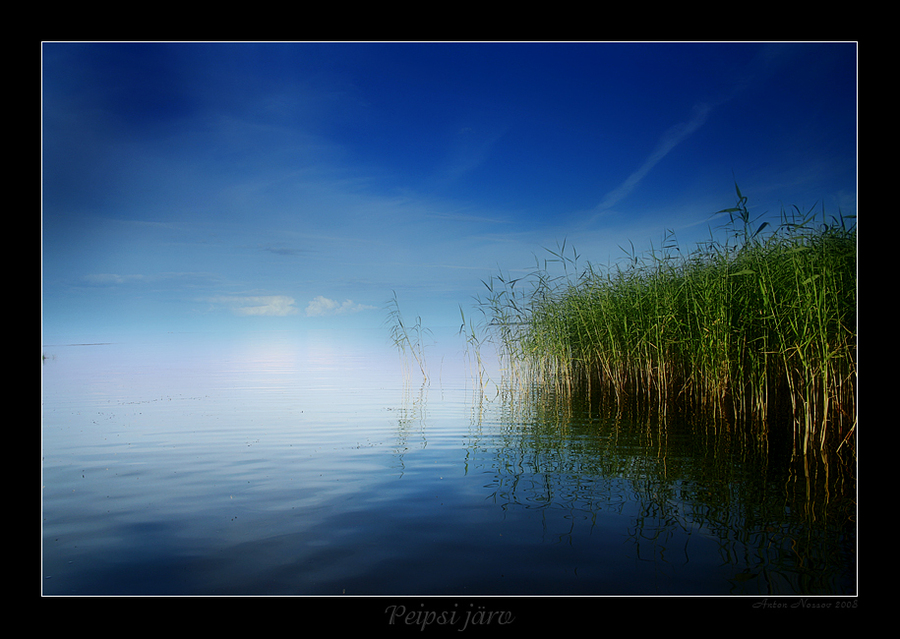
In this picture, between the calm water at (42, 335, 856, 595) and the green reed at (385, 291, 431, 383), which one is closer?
the calm water at (42, 335, 856, 595)

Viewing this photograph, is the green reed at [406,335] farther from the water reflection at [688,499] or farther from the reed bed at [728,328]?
the water reflection at [688,499]

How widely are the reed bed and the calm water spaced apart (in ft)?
2.83

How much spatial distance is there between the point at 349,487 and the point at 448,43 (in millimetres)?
3267

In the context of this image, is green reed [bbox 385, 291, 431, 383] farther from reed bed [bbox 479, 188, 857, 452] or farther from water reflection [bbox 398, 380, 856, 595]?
water reflection [bbox 398, 380, 856, 595]

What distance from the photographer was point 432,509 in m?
3.09

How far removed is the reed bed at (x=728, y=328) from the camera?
442 centimetres

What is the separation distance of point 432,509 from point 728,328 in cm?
410

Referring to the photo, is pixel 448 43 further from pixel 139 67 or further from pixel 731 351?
pixel 731 351

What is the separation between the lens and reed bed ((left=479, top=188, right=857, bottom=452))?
14.5ft

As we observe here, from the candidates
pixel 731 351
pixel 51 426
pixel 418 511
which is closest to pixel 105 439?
pixel 51 426

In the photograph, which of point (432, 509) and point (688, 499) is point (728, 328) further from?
point (432, 509)

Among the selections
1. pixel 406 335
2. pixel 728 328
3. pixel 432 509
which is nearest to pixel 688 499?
pixel 432 509

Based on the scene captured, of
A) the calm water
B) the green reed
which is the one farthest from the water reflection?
the green reed

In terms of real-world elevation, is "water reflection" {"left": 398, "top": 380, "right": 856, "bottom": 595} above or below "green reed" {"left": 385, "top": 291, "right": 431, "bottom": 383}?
below
